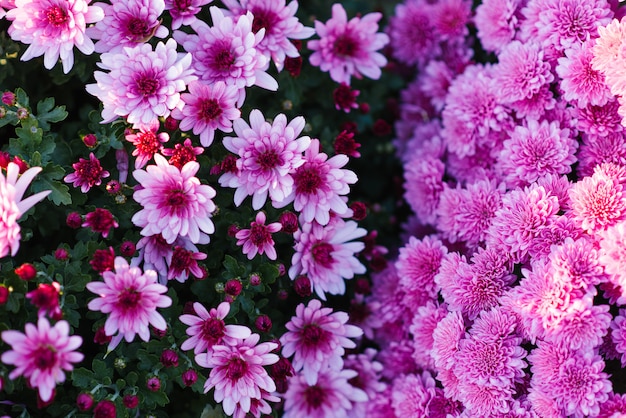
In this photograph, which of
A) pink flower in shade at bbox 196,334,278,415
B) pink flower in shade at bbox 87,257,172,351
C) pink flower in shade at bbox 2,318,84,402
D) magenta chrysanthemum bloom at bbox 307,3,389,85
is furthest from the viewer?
magenta chrysanthemum bloom at bbox 307,3,389,85

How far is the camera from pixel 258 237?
5.78 feet

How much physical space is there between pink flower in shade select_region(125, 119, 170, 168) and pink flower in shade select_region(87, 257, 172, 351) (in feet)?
0.98

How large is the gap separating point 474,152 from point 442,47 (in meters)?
Result: 0.57

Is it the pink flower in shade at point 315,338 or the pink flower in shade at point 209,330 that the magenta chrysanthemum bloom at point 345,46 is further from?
the pink flower in shade at point 209,330

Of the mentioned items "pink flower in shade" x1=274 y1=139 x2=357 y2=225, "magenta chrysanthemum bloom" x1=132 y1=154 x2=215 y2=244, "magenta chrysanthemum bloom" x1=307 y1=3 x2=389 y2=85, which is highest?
"magenta chrysanthemum bloom" x1=307 y1=3 x2=389 y2=85

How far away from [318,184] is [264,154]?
178 millimetres

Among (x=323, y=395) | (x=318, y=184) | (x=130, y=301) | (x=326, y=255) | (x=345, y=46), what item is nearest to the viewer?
(x=130, y=301)

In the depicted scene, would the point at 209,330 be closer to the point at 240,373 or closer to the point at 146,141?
the point at 240,373

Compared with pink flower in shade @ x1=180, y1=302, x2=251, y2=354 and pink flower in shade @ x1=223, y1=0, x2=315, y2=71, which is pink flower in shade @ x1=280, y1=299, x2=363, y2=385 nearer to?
pink flower in shade @ x1=180, y1=302, x2=251, y2=354

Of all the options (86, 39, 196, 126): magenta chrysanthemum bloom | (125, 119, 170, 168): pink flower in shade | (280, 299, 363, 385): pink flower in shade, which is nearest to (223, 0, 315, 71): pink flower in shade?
(86, 39, 196, 126): magenta chrysanthemum bloom

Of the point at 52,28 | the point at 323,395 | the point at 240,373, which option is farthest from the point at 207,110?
the point at 323,395

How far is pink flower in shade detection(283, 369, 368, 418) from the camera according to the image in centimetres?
201

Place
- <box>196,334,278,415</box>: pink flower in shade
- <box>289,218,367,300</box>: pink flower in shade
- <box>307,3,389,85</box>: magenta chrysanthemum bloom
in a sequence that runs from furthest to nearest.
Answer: <box>307,3,389,85</box>: magenta chrysanthemum bloom, <box>289,218,367,300</box>: pink flower in shade, <box>196,334,278,415</box>: pink flower in shade

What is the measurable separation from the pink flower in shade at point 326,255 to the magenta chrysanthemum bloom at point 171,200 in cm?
32
